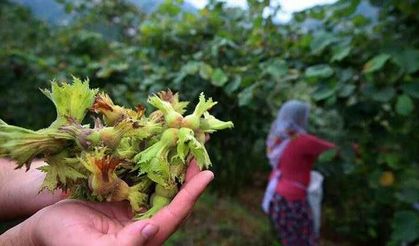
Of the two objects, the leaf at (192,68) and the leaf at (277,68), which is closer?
the leaf at (277,68)

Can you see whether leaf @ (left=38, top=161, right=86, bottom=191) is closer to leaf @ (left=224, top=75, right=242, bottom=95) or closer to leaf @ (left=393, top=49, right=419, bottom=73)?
leaf @ (left=393, top=49, right=419, bottom=73)

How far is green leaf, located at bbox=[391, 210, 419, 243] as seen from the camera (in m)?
1.87

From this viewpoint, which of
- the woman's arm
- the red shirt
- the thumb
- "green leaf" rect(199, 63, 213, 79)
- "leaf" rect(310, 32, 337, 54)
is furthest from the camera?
the red shirt

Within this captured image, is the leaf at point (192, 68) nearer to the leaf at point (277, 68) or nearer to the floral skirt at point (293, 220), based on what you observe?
the leaf at point (277, 68)

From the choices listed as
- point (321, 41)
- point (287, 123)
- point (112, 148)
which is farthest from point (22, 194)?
point (287, 123)

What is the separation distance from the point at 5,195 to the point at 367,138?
5.22ft

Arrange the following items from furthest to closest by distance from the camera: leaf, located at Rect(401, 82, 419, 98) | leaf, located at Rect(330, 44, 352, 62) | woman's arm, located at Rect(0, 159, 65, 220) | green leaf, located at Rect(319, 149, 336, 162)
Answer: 1. green leaf, located at Rect(319, 149, 336, 162)
2. leaf, located at Rect(330, 44, 352, 62)
3. leaf, located at Rect(401, 82, 419, 98)
4. woman's arm, located at Rect(0, 159, 65, 220)

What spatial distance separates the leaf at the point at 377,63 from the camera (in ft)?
5.46

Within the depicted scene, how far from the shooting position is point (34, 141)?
753 mm

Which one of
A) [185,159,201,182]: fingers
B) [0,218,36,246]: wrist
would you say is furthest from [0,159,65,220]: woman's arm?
[185,159,201,182]: fingers

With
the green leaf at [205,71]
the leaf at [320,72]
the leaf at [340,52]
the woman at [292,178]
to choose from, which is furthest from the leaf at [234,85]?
the woman at [292,178]

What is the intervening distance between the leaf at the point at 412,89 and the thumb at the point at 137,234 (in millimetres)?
1340

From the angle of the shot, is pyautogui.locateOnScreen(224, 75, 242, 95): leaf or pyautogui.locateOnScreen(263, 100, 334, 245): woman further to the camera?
pyautogui.locateOnScreen(263, 100, 334, 245): woman

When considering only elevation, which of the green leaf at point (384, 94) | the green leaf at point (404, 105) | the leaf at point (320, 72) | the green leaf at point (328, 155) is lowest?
the green leaf at point (328, 155)
